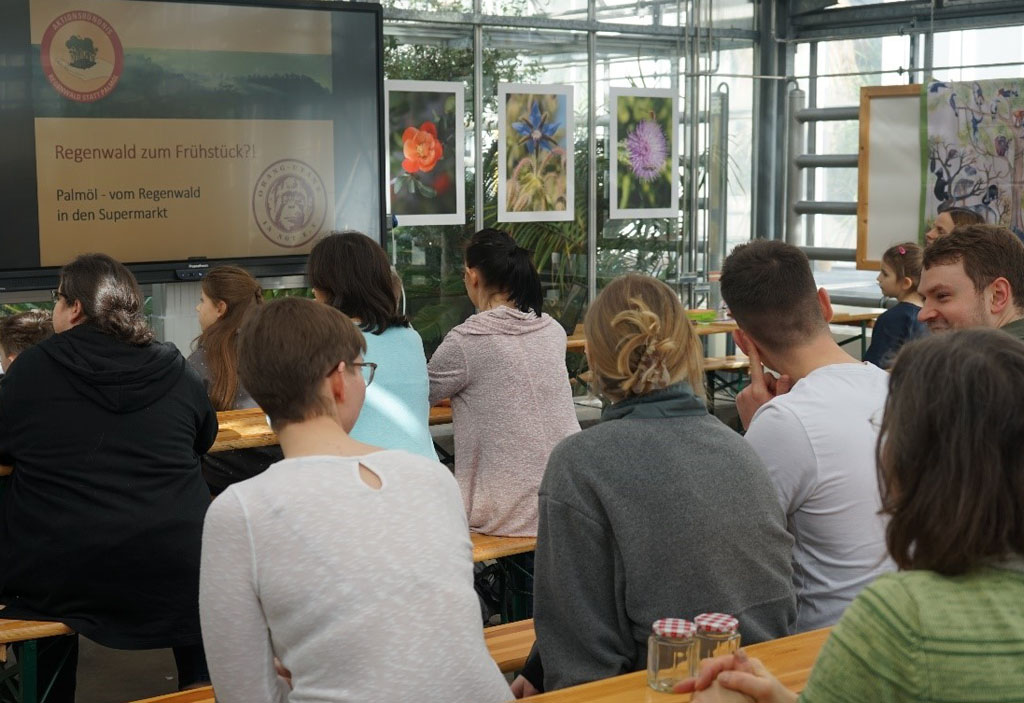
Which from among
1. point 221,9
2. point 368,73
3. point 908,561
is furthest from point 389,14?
point 908,561

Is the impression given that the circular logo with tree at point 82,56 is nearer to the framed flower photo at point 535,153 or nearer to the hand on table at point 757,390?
the framed flower photo at point 535,153

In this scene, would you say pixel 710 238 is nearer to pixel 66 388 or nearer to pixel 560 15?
pixel 560 15

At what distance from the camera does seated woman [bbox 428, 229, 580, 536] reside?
13.8ft

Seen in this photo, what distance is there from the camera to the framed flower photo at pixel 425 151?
309 inches

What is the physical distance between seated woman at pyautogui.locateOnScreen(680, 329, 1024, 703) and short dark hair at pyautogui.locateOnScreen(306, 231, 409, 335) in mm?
2636

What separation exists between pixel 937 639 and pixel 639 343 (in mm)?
1039

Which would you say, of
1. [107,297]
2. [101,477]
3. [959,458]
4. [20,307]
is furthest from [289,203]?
[959,458]

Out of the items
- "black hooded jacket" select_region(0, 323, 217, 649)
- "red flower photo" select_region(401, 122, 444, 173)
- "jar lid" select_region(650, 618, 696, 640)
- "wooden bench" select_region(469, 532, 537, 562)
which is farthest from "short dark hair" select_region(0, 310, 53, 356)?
"red flower photo" select_region(401, 122, 444, 173)

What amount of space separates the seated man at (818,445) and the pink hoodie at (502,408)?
1458 millimetres

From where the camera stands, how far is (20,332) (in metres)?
4.43

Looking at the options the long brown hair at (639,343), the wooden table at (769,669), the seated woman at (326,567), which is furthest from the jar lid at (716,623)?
the long brown hair at (639,343)

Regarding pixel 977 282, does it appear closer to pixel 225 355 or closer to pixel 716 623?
pixel 716 623

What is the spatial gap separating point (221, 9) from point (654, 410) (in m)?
4.94

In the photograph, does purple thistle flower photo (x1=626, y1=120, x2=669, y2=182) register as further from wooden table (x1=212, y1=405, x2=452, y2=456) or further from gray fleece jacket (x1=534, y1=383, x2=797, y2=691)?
gray fleece jacket (x1=534, y1=383, x2=797, y2=691)
